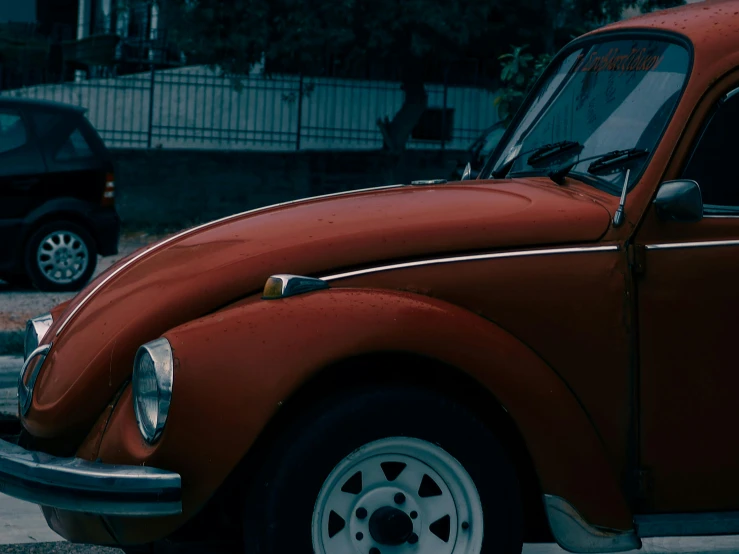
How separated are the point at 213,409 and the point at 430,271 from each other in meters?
0.71

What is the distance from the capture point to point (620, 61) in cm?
451

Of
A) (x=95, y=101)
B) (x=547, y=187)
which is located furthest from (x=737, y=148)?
(x=95, y=101)

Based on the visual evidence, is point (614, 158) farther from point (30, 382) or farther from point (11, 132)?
point (11, 132)

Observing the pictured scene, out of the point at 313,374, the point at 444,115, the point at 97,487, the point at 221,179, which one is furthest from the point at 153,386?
the point at 444,115

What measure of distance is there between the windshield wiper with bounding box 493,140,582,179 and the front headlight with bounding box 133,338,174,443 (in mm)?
1575

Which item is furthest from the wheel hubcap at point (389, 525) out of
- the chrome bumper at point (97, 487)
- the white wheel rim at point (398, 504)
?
the chrome bumper at point (97, 487)

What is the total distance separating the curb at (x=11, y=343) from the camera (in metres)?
9.70

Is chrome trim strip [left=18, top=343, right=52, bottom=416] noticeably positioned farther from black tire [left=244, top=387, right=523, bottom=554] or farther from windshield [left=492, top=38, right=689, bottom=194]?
windshield [left=492, top=38, right=689, bottom=194]

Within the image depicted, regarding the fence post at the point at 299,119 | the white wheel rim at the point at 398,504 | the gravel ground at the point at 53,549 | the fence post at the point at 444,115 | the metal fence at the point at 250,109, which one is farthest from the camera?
the fence post at the point at 444,115

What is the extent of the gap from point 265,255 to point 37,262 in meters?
8.75

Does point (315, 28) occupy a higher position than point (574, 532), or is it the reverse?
point (315, 28)

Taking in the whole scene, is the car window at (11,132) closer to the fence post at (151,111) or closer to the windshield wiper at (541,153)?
the fence post at (151,111)

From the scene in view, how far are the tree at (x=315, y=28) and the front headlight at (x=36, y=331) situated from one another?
1488 centimetres

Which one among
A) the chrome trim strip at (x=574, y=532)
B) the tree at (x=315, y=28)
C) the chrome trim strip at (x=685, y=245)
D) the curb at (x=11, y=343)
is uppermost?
the tree at (x=315, y=28)
